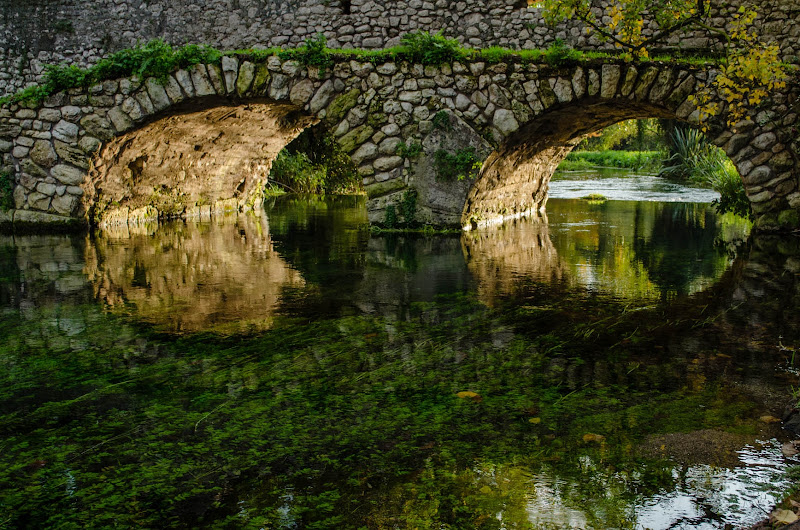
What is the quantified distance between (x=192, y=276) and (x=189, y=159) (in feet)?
19.9

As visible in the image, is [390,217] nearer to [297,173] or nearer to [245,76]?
[245,76]

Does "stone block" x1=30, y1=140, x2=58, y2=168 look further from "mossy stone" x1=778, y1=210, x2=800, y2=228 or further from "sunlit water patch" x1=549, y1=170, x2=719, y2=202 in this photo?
"sunlit water patch" x1=549, y1=170, x2=719, y2=202

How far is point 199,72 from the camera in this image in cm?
1036

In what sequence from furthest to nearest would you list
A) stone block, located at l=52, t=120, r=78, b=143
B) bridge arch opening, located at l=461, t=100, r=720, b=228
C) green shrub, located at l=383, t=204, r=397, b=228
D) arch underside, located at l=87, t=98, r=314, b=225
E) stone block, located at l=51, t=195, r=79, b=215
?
arch underside, located at l=87, t=98, r=314, b=225
stone block, located at l=51, t=195, r=79, b=215
stone block, located at l=52, t=120, r=78, b=143
green shrub, located at l=383, t=204, r=397, b=228
bridge arch opening, located at l=461, t=100, r=720, b=228

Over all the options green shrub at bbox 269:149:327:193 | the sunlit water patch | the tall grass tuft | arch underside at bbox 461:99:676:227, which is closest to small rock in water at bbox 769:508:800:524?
arch underside at bbox 461:99:676:227

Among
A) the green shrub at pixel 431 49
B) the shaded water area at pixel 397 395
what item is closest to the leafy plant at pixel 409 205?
the green shrub at pixel 431 49

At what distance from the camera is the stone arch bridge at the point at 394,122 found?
954cm

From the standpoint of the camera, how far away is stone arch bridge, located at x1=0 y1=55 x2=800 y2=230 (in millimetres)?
9539

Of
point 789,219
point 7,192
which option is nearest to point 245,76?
point 7,192

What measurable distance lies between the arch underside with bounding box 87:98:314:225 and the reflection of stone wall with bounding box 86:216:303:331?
98cm

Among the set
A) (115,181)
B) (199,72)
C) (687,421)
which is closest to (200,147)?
(115,181)

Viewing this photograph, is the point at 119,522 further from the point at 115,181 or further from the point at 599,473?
the point at 115,181

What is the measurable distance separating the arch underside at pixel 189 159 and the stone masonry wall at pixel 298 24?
3.79ft

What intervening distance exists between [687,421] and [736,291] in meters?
3.41
